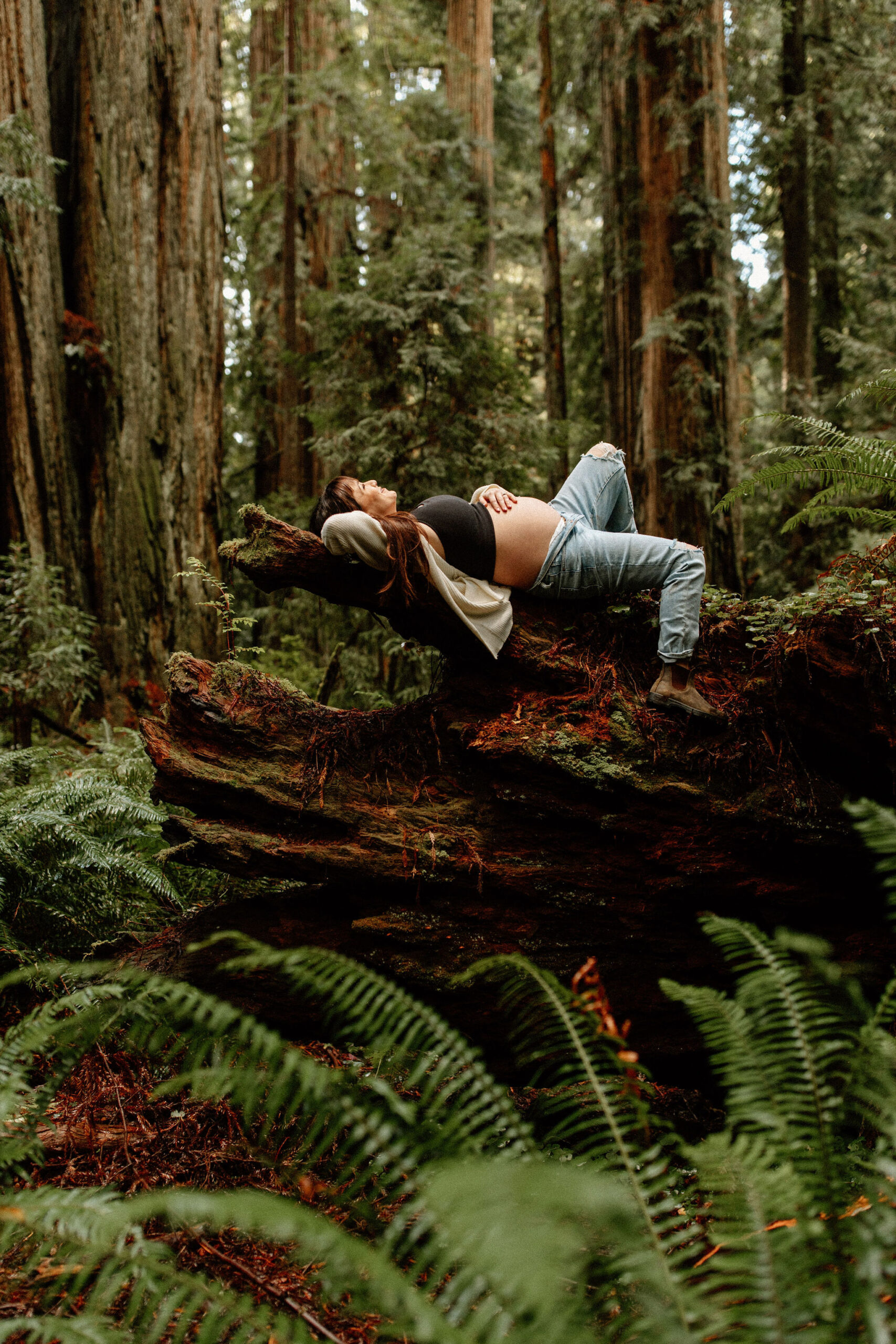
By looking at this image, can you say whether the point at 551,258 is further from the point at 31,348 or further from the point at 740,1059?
the point at 740,1059

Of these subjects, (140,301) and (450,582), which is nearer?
(450,582)

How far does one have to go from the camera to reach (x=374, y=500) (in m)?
3.56

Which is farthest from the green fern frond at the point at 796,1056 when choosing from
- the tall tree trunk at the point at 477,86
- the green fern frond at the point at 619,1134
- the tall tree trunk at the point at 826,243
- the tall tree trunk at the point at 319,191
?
the tall tree trunk at the point at 826,243

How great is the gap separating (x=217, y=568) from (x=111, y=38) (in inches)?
187

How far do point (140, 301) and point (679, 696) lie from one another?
6.57 m

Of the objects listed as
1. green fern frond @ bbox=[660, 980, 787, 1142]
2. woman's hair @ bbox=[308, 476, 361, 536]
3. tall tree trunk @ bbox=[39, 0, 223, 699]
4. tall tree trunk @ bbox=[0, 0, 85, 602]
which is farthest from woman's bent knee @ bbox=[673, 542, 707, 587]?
tall tree trunk @ bbox=[0, 0, 85, 602]

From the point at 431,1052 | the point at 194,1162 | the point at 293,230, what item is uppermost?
the point at 293,230

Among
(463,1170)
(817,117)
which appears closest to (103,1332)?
(463,1170)

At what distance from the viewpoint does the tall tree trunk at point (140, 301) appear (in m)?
7.20

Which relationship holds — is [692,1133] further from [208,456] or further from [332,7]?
[332,7]

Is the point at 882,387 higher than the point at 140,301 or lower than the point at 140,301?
lower

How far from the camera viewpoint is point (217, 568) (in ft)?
26.1

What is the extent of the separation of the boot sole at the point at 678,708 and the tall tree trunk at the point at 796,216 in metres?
9.17

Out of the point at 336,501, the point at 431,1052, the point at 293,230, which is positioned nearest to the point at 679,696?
the point at 336,501
